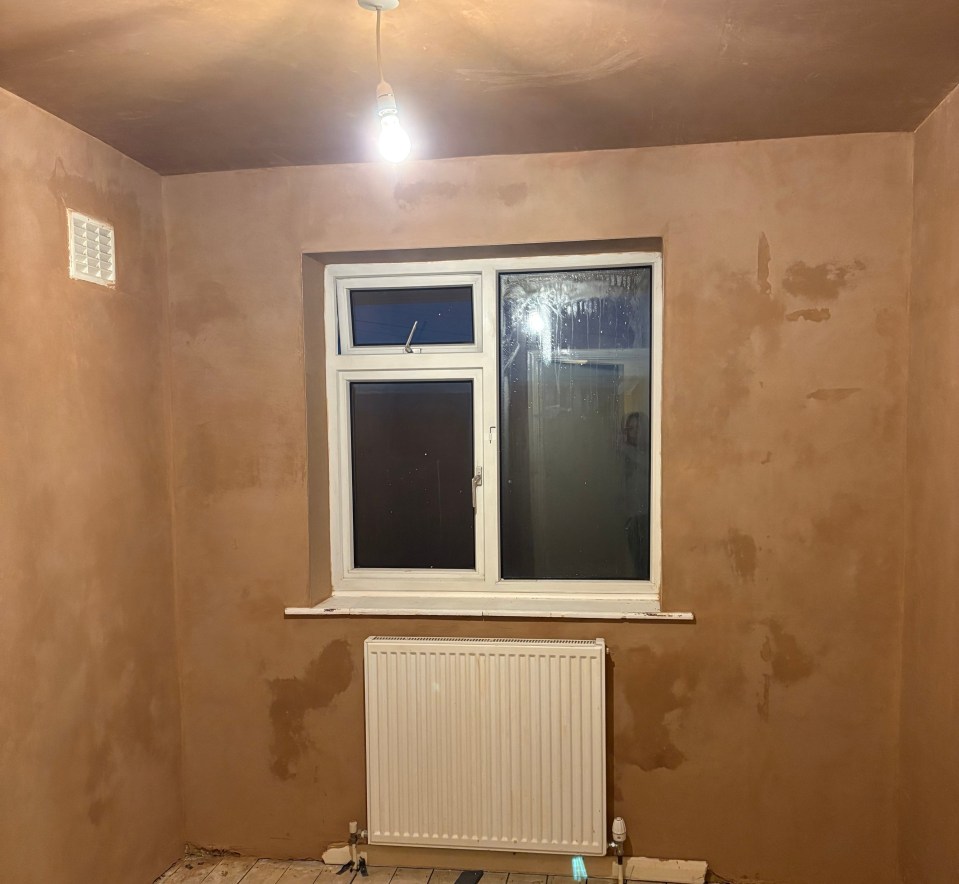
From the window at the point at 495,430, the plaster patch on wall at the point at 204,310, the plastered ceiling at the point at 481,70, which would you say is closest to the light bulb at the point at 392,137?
the plastered ceiling at the point at 481,70

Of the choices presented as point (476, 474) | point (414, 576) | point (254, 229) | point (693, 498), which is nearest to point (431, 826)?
point (414, 576)

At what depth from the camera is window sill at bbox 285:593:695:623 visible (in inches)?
99.0

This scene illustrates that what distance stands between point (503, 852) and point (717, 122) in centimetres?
260

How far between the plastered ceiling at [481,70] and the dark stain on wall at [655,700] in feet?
5.88

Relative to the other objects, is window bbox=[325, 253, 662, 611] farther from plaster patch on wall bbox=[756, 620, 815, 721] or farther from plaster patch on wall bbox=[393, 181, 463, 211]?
plaster patch on wall bbox=[756, 620, 815, 721]

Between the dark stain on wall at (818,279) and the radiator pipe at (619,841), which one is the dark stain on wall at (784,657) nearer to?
the radiator pipe at (619,841)

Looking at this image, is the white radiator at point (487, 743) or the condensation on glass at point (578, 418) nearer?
the white radiator at point (487, 743)

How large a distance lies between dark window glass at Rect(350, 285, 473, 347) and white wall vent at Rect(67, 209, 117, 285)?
865mm

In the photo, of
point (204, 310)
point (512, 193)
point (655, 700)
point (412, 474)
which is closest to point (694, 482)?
point (655, 700)

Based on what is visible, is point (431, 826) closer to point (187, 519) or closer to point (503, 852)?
point (503, 852)

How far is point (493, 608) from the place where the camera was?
2617 millimetres

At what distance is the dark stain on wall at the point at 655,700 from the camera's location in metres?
2.50

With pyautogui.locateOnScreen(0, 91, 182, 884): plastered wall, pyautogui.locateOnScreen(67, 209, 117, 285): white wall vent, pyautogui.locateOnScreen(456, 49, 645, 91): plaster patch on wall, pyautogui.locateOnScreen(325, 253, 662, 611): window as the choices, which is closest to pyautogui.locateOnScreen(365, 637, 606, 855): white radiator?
pyautogui.locateOnScreen(325, 253, 662, 611): window

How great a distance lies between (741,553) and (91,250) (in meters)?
2.37
